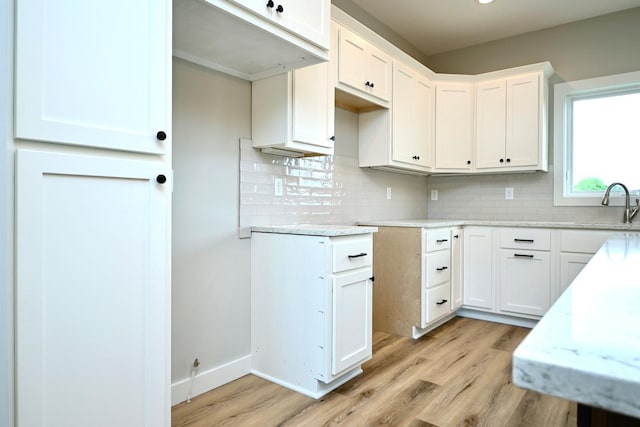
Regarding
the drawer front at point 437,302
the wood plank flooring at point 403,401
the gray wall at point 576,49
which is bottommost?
the wood plank flooring at point 403,401

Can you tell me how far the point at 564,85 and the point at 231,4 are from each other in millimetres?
3299

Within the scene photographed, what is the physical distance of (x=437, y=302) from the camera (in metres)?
3.12

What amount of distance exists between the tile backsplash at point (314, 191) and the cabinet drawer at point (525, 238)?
37.4 inches

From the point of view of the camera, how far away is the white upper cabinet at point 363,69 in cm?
262

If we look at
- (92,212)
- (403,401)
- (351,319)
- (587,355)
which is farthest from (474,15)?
(587,355)

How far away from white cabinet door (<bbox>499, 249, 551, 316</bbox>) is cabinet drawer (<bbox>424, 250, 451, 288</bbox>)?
513mm

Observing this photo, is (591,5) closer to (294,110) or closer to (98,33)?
(294,110)

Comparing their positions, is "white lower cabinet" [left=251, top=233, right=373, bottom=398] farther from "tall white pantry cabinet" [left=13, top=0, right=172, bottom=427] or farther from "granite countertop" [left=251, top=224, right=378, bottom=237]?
"tall white pantry cabinet" [left=13, top=0, right=172, bottom=427]

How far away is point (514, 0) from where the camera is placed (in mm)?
3195

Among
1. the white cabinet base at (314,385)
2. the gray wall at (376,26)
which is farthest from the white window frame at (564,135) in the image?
the white cabinet base at (314,385)

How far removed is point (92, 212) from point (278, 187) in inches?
56.9

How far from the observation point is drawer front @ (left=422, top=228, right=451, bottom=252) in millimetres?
2982

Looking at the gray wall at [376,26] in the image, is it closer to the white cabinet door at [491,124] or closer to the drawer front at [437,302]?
the white cabinet door at [491,124]

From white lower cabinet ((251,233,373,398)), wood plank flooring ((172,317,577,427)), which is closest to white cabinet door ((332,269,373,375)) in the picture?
white lower cabinet ((251,233,373,398))
